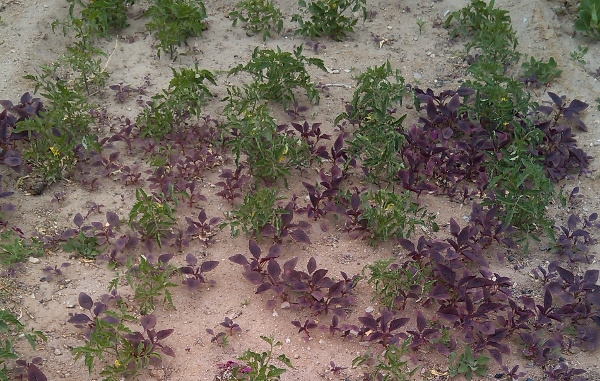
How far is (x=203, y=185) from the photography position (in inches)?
193

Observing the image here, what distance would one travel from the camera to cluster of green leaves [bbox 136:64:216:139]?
5098 millimetres

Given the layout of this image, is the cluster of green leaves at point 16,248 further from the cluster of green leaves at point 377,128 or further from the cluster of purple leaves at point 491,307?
the cluster of green leaves at point 377,128

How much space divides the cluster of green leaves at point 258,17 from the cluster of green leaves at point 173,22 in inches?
16.6

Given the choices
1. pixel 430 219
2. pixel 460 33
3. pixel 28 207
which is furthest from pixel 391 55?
pixel 28 207

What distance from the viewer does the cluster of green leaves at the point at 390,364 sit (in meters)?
3.63

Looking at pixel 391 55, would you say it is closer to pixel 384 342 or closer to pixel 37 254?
pixel 384 342

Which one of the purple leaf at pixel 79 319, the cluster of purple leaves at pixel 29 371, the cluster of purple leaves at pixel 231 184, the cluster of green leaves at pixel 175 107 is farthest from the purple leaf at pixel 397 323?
the cluster of green leaves at pixel 175 107

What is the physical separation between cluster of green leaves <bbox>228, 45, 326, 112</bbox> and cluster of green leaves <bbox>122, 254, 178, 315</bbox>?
1800 mm

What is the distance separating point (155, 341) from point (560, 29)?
16.5 ft

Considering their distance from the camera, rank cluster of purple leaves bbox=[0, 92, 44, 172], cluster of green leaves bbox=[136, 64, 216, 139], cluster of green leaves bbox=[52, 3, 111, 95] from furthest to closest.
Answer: cluster of green leaves bbox=[52, 3, 111, 95] → cluster of green leaves bbox=[136, 64, 216, 139] → cluster of purple leaves bbox=[0, 92, 44, 172]

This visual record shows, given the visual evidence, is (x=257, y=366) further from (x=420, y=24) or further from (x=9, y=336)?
(x=420, y=24)

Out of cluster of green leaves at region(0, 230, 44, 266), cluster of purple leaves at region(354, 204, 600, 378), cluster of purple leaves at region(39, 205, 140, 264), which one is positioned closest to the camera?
cluster of purple leaves at region(354, 204, 600, 378)

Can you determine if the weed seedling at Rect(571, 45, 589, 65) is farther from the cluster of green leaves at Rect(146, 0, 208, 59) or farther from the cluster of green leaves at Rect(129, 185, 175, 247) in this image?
the cluster of green leaves at Rect(129, 185, 175, 247)

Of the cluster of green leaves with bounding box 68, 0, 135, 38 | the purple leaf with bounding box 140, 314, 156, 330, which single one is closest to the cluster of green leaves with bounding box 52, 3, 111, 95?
the cluster of green leaves with bounding box 68, 0, 135, 38
